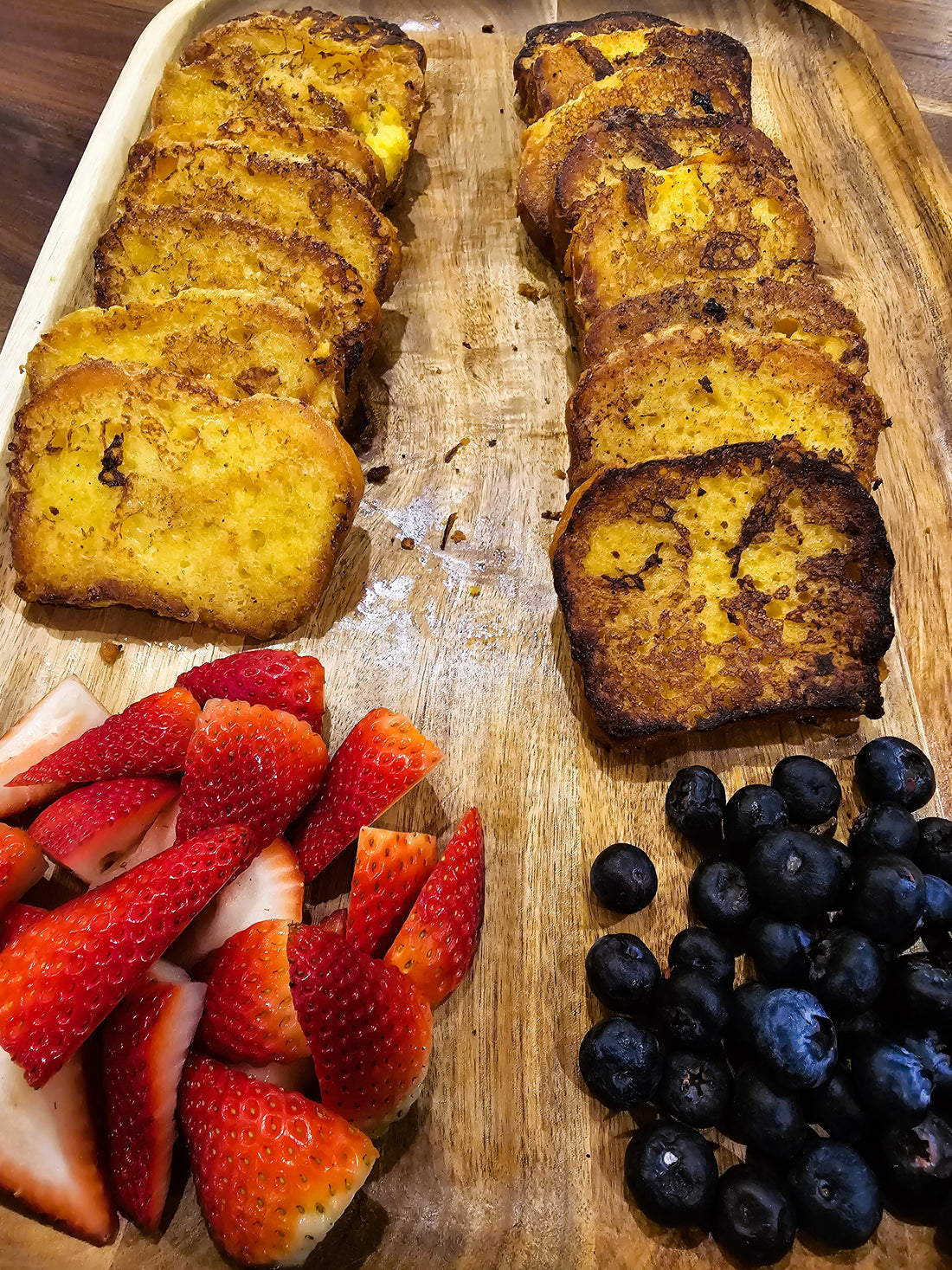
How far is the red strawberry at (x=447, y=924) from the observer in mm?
1453

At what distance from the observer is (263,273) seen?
6.68ft

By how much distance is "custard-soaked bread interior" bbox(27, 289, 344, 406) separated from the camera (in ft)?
6.34

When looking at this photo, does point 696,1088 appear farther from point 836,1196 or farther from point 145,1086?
point 145,1086

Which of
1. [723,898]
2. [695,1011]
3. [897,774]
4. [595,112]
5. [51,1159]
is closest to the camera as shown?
[51,1159]

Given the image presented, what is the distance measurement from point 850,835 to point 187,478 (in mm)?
1510

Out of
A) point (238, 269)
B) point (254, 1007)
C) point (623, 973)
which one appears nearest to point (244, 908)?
point (254, 1007)

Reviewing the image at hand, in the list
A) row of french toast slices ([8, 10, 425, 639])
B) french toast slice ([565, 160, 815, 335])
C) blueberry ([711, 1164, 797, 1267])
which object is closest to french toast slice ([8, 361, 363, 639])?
row of french toast slices ([8, 10, 425, 639])

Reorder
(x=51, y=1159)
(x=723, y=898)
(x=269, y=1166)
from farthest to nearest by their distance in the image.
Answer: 1. (x=723, y=898)
2. (x=51, y=1159)
3. (x=269, y=1166)

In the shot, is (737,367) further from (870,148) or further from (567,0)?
(567,0)

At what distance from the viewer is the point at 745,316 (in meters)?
2.00

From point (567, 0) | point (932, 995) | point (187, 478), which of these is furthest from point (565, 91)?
point (932, 995)

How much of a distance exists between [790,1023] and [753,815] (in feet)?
1.16

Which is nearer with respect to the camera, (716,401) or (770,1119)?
(770,1119)

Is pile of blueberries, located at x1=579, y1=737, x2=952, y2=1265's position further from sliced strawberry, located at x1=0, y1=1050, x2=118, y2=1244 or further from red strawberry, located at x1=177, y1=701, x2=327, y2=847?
sliced strawberry, located at x1=0, y1=1050, x2=118, y2=1244
